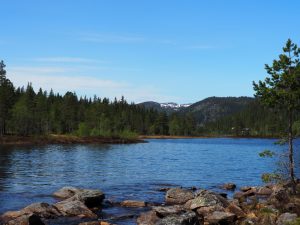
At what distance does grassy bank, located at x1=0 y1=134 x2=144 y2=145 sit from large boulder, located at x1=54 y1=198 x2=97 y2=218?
96.9 m

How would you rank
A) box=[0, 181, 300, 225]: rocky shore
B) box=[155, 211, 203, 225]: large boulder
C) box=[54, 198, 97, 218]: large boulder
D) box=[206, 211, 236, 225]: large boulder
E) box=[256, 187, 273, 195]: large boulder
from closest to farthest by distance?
box=[155, 211, 203, 225]: large boulder < box=[0, 181, 300, 225]: rocky shore < box=[206, 211, 236, 225]: large boulder < box=[54, 198, 97, 218]: large boulder < box=[256, 187, 273, 195]: large boulder

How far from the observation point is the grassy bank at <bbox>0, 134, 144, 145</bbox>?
12759 cm

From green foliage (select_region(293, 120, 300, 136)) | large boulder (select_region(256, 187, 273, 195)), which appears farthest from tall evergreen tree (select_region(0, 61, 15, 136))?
green foliage (select_region(293, 120, 300, 136))

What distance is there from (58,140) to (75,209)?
371 ft

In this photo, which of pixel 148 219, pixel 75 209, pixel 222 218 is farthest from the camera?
pixel 75 209

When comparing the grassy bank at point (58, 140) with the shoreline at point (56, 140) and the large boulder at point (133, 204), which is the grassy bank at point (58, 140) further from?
the large boulder at point (133, 204)

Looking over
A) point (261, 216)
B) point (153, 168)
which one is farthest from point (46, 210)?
point (153, 168)

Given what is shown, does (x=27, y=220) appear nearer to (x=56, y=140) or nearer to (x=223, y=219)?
(x=223, y=219)

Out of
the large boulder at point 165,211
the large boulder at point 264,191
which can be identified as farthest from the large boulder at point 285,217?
the large boulder at point 264,191

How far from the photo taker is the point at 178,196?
130 feet

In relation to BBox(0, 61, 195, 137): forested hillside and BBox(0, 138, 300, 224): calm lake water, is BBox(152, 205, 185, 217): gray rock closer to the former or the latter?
BBox(0, 138, 300, 224): calm lake water

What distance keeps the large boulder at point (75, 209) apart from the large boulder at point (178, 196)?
9248mm

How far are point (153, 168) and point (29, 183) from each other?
27.1m

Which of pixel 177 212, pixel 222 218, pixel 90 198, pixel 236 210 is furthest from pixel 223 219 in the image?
pixel 90 198
